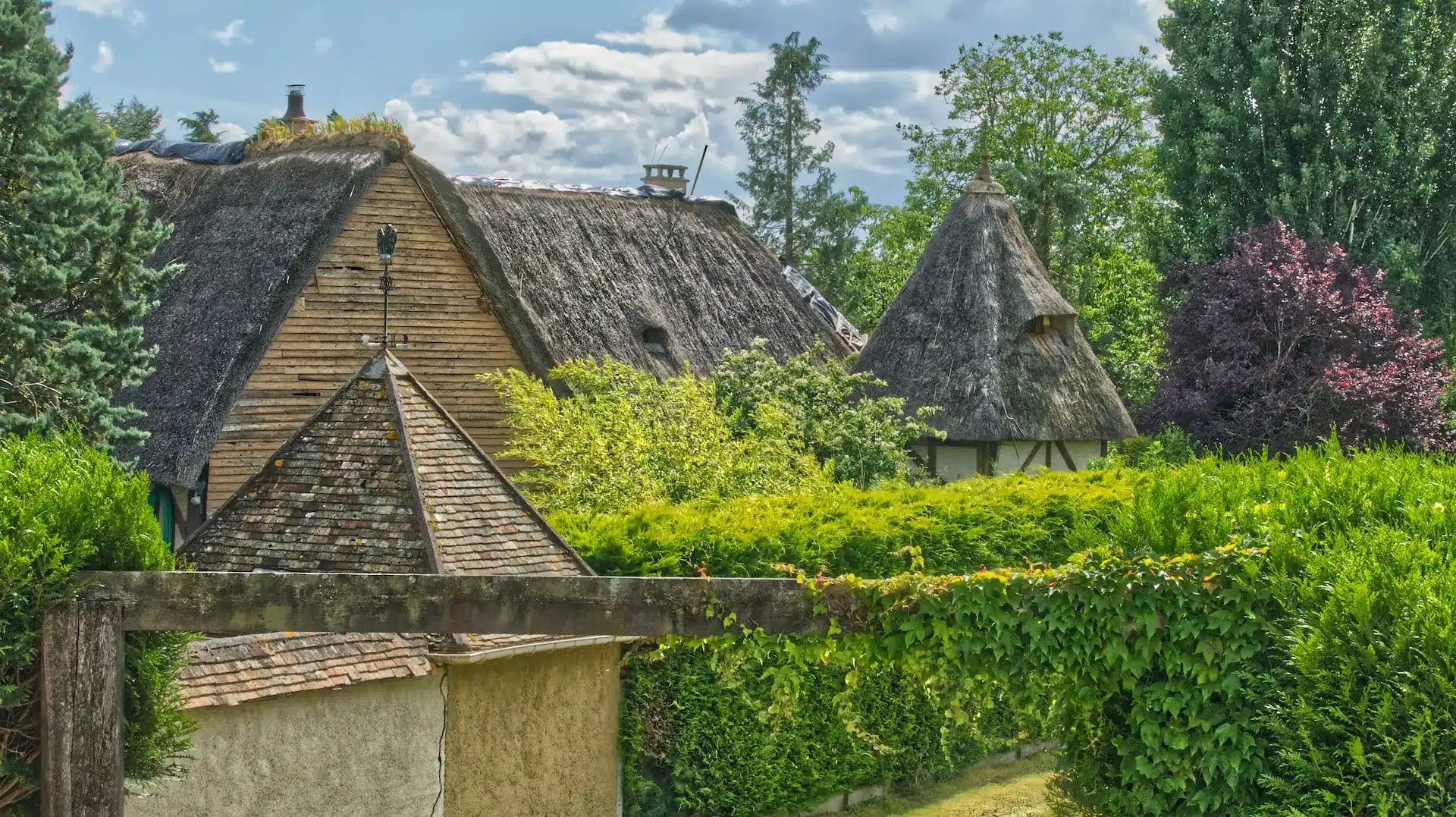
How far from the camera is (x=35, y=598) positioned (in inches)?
179

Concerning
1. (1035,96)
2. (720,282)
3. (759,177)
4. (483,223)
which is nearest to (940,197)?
(1035,96)

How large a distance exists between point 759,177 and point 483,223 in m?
21.6

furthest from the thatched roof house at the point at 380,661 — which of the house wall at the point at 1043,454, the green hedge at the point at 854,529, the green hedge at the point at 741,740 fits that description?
the house wall at the point at 1043,454

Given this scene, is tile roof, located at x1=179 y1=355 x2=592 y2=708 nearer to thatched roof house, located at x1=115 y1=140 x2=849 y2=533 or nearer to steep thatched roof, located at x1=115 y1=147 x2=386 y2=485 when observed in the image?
steep thatched roof, located at x1=115 y1=147 x2=386 y2=485

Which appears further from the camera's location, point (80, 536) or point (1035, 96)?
point (1035, 96)

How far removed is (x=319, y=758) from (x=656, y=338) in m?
12.9

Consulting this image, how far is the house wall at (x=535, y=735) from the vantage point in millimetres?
10289

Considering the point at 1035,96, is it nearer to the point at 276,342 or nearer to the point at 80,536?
the point at 276,342

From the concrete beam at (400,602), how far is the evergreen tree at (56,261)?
10944mm

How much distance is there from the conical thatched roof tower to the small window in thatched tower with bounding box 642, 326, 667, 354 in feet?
13.5

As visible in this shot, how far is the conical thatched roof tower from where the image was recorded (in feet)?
74.1

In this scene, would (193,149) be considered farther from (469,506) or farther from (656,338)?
(469,506)

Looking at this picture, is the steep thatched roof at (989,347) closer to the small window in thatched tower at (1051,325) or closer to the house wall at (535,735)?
the small window in thatched tower at (1051,325)

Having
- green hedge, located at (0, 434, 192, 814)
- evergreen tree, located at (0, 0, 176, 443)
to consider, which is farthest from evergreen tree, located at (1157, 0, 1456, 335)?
green hedge, located at (0, 434, 192, 814)
